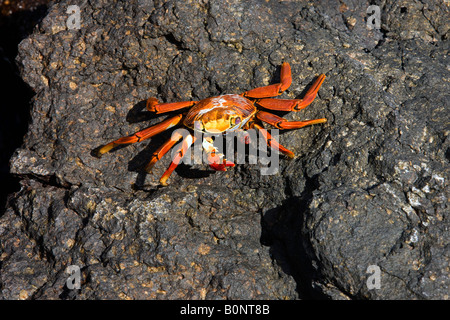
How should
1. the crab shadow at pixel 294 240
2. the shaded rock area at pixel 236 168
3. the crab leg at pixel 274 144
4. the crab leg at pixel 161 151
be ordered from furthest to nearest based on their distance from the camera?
the crab leg at pixel 161 151 < the crab leg at pixel 274 144 < the crab shadow at pixel 294 240 < the shaded rock area at pixel 236 168

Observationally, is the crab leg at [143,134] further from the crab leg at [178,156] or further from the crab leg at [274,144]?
the crab leg at [274,144]

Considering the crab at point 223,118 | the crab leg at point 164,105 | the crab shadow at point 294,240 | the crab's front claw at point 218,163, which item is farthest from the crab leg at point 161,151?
the crab shadow at point 294,240

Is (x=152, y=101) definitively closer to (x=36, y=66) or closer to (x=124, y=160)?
(x=124, y=160)

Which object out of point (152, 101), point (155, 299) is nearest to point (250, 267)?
point (155, 299)

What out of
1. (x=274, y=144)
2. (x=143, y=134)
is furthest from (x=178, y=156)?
(x=274, y=144)

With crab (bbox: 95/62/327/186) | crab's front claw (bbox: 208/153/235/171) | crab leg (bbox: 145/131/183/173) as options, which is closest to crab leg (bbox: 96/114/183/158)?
crab (bbox: 95/62/327/186)

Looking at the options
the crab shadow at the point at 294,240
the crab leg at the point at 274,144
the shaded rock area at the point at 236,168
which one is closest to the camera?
the shaded rock area at the point at 236,168

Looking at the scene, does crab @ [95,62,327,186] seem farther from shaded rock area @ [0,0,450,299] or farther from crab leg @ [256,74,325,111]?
shaded rock area @ [0,0,450,299]
